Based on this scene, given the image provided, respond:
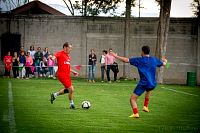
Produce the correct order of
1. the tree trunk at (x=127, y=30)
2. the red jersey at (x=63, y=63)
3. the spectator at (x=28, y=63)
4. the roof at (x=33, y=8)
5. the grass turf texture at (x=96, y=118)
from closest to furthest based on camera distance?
the grass turf texture at (x=96, y=118) < the red jersey at (x=63, y=63) < the spectator at (x=28, y=63) < the tree trunk at (x=127, y=30) < the roof at (x=33, y=8)

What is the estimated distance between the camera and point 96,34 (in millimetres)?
36719

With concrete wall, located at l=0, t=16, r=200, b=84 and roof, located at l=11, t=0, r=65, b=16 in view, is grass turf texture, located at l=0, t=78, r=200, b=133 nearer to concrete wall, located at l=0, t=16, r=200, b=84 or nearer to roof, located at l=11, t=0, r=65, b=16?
concrete wall, located at l=0, t=16, r=200, b=84

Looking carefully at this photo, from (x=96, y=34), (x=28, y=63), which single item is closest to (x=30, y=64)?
(x=28, y=63)

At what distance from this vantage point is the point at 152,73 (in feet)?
41.1

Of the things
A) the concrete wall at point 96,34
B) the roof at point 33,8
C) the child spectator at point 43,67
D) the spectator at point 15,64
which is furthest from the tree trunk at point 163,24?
the roof at point 33,8

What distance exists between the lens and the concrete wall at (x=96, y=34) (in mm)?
36406

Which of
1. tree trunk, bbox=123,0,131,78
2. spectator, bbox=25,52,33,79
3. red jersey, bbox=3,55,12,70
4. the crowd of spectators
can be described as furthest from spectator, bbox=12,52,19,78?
tree trunk, bbox=123,0,131,78

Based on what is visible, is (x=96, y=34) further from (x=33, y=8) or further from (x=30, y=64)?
(x=33, y=8)

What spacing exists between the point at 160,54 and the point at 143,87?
19587 millimetres

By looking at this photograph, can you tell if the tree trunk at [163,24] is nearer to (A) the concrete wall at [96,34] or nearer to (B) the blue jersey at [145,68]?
(A) the concrete wall at [96,34]

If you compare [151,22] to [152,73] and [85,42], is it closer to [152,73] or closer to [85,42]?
[85,42]

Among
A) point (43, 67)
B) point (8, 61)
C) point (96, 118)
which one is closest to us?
point (96, 118)

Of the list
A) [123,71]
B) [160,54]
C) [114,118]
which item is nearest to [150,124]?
[114,118]

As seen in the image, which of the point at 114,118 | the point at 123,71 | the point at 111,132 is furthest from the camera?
the point at 123,71
